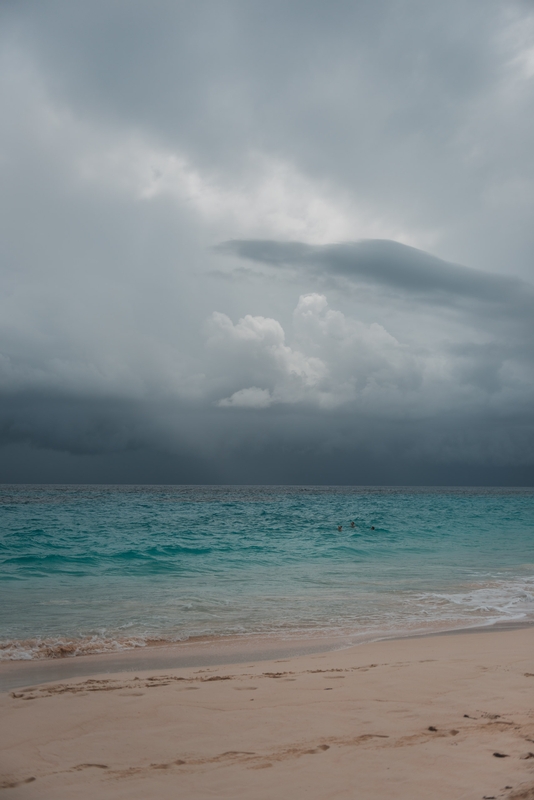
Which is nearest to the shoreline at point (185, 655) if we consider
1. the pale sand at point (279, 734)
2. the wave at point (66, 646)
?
the wave at point (66, 646)

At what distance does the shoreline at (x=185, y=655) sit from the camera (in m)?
6.99

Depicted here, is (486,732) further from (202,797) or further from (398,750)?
(202,797)

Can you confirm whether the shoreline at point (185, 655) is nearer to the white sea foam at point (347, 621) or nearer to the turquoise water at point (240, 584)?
the white sea foam at point (347, 621)

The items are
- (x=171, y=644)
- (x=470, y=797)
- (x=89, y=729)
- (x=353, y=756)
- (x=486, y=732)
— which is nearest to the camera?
(x=470, y=797)

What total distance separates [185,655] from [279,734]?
3722 mm

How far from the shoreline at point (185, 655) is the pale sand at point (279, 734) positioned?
24.6 inches

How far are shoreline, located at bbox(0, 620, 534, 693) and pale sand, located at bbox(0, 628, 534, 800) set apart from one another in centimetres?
63

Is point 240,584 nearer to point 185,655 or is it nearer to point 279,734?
point 185,655

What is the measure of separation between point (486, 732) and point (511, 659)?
2.94 metres

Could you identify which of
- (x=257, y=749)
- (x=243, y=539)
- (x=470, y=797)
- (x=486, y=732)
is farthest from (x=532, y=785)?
(x=243, y=539)

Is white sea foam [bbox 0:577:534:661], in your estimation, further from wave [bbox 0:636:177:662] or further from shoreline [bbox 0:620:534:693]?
shoreline [bbox 0:620:534:693]

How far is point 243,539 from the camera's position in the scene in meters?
26.2

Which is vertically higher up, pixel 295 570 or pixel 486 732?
pixel 486 732

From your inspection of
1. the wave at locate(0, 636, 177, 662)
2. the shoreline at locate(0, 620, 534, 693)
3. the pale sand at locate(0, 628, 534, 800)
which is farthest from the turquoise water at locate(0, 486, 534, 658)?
the pale sand at locate(0, 628, 534, 800)
